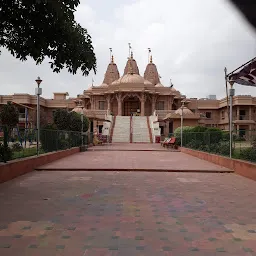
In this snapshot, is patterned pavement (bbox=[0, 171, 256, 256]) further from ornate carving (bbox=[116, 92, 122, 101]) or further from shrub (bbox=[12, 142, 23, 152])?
ornate carving (bbox=[116, 92, 122, 101])

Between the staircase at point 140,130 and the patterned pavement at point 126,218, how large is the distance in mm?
24246

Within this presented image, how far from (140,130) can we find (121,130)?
1.93 m

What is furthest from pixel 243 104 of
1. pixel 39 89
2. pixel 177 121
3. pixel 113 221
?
pixel 113 221

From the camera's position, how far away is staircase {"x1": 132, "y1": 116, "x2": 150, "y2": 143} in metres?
32.1

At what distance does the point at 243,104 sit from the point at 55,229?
43873 mm

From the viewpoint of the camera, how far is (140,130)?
3416 cm

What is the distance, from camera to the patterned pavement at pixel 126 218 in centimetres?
332

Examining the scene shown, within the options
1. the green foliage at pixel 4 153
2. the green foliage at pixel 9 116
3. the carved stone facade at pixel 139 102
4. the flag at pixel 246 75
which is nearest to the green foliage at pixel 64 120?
the green foliage at pixel 9 116

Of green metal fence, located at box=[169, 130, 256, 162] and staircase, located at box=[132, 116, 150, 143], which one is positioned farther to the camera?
staircase, located at box=[132, 116, 150, 143]

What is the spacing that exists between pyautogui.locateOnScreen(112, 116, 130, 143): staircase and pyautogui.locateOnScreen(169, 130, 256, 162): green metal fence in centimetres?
1361

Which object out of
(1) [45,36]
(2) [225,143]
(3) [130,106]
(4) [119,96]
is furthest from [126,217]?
(3) [130,106]

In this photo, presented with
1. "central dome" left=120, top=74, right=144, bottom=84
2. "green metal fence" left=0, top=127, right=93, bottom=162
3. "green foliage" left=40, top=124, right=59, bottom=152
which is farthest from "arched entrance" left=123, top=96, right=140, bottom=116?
"green foliage" left=40, top=124, right=59, bottom=152

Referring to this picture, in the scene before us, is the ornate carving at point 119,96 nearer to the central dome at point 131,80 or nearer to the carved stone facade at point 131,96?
the carved stone facade at point 131,96

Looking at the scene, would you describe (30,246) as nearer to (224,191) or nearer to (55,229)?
(55,229)
